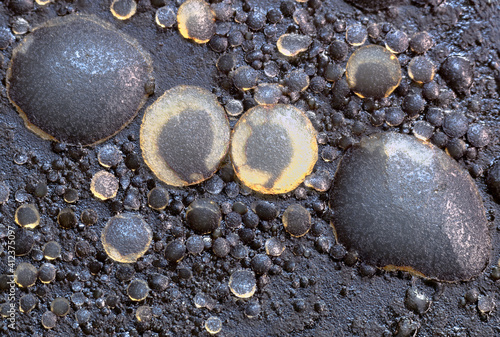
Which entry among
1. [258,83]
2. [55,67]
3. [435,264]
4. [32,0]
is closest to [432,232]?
[435,264]

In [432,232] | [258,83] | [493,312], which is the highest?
[258,83]

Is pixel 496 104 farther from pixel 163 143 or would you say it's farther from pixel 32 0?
pixel 32 0

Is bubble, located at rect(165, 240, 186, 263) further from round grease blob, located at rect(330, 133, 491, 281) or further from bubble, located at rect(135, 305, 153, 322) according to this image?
round grease blob, located at rect(330, 133, 491, 281)

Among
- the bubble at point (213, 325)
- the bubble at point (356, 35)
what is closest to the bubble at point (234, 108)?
the bubble at point (356, 35)

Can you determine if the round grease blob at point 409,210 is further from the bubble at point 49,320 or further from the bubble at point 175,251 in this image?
the bubble at point 49,320

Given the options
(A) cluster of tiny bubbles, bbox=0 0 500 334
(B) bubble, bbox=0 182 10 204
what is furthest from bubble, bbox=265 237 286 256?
(B) bubble, bbox=0 182 10 204
